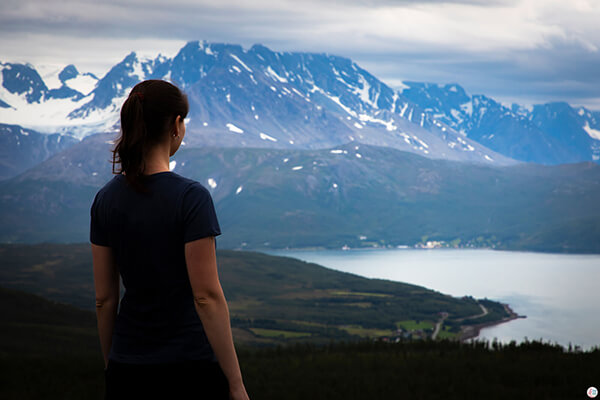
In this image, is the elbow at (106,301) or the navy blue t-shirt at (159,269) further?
the elbow at (106,301)

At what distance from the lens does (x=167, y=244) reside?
4535 mm

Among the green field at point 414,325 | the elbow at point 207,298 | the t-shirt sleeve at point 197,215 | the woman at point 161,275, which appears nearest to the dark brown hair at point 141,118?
the woman at point 161,275

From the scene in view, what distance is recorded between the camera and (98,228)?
4.78 m

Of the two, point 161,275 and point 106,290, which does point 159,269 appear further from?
point 106,290

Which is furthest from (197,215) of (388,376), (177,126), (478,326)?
(478,326)

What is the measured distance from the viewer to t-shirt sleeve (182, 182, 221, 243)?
4398 millimetres

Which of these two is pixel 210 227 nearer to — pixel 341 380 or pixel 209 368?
pixel 209 368

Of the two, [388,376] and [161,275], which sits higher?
[161,275]

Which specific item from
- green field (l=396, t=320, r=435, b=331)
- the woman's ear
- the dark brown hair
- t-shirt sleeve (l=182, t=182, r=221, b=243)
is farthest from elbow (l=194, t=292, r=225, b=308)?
green field (l=396, t=320, r=435, b=331)

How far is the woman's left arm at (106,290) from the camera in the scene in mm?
4859

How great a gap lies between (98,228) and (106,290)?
48 cm

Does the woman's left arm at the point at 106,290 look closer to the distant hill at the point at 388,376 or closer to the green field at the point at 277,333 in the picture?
the distant hill at the point at 388,376

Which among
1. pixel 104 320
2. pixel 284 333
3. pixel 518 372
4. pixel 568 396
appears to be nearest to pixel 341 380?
pixel 518 372

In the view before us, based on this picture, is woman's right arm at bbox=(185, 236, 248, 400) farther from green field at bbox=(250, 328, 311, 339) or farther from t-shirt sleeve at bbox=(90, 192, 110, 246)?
green field at bbox=(250, 328, 311, 339)
